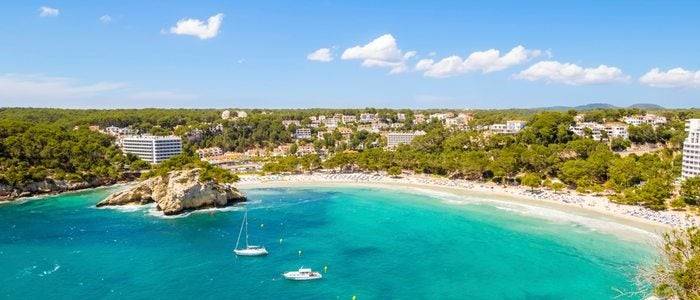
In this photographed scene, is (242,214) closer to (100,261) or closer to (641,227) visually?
(100,261)

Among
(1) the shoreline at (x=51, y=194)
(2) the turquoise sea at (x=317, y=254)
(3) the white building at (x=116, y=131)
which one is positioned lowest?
(1) the shoreline at (x=51, y=194)

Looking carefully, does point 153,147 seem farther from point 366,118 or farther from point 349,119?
point 366,118

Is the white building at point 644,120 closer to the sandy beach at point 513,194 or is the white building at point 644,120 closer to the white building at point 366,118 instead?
the sandy beach at point 513,194

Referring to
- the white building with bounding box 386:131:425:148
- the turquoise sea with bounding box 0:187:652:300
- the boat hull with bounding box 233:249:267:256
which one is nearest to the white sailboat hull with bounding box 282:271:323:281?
the turquoise sea with bounding box 0:187:652:300

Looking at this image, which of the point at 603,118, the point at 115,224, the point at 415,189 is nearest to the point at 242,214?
the point at 115,224

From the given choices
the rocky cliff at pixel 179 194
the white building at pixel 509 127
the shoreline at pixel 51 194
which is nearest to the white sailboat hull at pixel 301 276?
the rocky cliff at pixel 179 194

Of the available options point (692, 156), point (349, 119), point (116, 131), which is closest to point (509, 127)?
point (692, 156)
